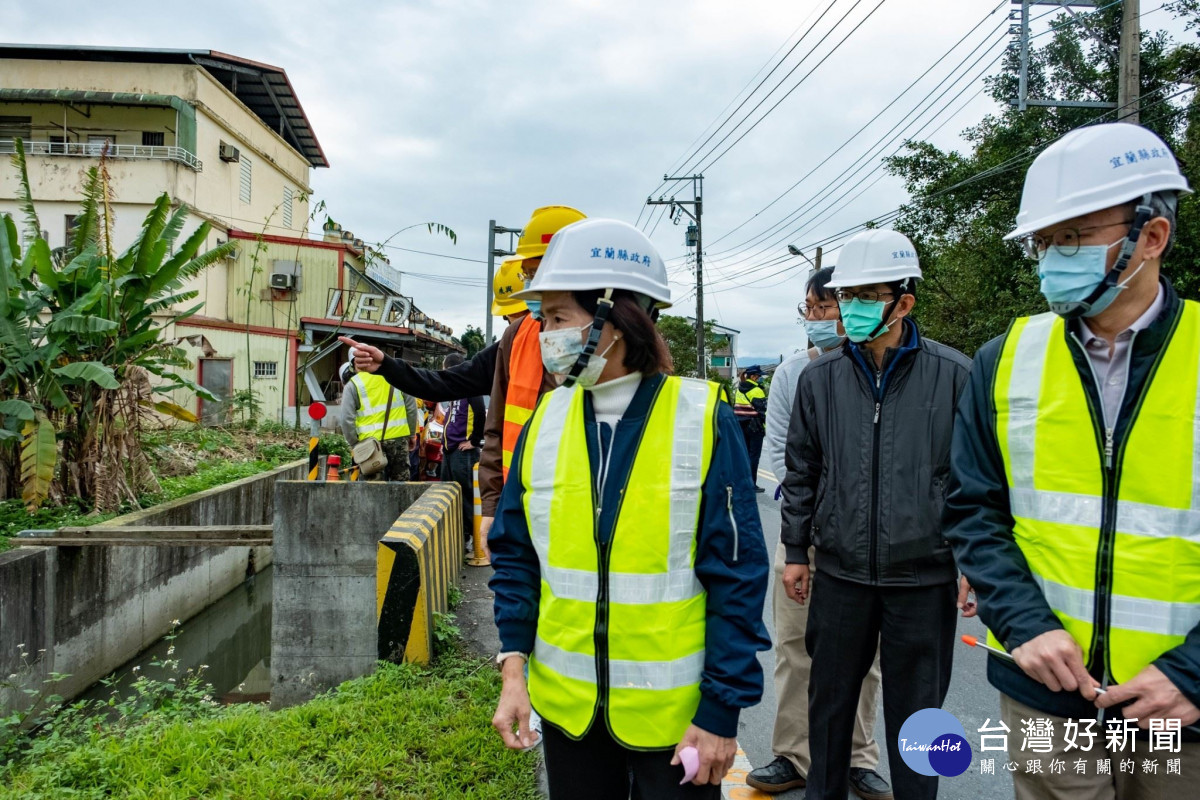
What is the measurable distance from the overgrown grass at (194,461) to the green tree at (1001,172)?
12459mm

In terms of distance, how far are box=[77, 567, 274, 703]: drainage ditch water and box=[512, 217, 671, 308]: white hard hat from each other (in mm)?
5810

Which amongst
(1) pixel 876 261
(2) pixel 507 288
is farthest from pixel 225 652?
(1) pixel 876 261

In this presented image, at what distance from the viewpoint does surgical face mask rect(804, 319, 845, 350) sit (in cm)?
377

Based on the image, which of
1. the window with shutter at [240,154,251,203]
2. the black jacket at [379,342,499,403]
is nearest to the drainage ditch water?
the black jacket at [379,342,499,403]

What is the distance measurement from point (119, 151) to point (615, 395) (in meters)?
26.1

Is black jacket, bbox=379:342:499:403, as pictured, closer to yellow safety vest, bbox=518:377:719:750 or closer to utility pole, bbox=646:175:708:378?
yellow safety vest, bbox=518:377:719:750

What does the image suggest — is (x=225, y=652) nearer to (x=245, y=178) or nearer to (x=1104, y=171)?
(x=1104, y=171)

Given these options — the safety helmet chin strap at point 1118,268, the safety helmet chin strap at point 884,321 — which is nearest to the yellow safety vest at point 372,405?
the safety helmet chin strap at point 884,321

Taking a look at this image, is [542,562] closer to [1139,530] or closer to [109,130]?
[1139,530]

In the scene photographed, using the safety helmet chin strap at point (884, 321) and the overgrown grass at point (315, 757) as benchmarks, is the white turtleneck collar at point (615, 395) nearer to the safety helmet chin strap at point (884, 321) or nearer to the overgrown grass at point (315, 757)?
the safety helmet chin strap at point (884, 321)

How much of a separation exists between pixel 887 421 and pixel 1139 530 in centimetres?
107

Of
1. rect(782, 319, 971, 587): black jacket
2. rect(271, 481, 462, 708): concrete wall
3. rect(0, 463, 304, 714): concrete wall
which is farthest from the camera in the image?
rect(0, 463, 304, 714): concrete wall

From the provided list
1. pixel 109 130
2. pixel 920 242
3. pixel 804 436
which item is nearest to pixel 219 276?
pixel 109 130

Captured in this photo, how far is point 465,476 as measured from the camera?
25.8 ft
